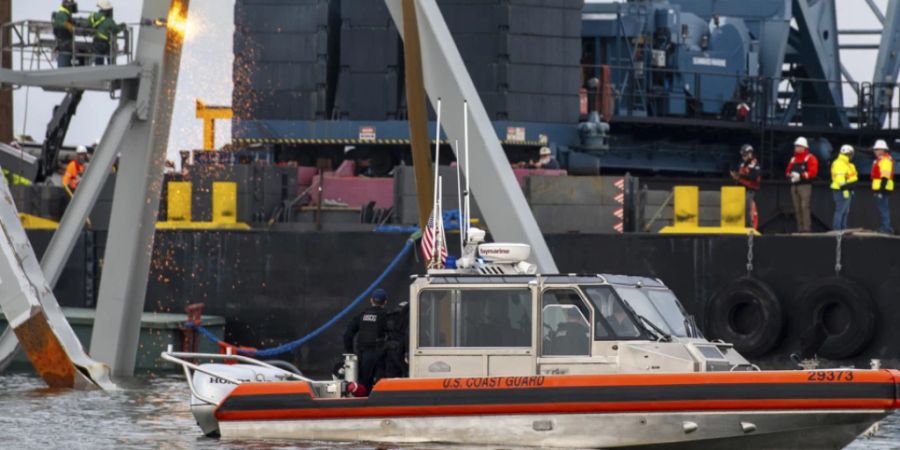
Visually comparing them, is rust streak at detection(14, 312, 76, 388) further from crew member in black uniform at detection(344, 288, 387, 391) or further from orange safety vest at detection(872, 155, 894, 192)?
orange safety vest at detection(872, 155, 894, 192)

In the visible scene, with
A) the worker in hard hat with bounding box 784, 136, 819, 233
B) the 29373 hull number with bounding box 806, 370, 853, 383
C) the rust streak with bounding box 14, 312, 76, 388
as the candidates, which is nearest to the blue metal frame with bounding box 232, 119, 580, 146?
the worker in hard hat with bounding box 784, 136, 819, 233

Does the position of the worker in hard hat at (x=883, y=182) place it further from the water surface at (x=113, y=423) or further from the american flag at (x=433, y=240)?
the american flag at (x=433, y=240)

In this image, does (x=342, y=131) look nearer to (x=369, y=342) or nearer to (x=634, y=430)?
(x=369, y=342)

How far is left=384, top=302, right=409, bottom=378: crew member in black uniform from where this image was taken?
60.3 feet

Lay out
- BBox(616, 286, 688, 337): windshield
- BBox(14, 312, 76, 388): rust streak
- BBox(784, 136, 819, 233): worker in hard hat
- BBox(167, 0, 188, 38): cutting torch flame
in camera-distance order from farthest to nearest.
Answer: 1. BBox(784, 136, 819, 233): worker in hard hat
2. BBox(167, 0, 188, 38): cutting torch flame
3. BBox(14, 312, 76, 388): rust streak
4. BBox(616, 286, 688, 337): windshield

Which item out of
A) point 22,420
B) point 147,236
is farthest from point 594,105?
point 22,420

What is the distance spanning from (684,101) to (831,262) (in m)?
12.5

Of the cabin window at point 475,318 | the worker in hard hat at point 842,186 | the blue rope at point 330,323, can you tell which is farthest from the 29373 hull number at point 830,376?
the blue rope at point 330,323

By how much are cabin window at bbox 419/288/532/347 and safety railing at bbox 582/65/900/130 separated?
17942 millimetres

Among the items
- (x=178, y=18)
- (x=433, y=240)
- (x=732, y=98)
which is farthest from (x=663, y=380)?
(x=732, y=98)

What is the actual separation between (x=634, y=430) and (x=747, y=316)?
9.29 metres

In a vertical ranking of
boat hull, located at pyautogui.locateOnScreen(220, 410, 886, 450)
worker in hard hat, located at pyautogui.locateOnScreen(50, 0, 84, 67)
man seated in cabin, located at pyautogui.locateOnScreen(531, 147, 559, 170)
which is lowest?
boat hull, located at pyautogui.locateOnScreen(220, 410, 886, 450)

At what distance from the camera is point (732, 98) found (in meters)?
38.7

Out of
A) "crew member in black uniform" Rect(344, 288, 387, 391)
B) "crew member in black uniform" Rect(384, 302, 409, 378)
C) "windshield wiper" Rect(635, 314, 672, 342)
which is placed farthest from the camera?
"crew member in black uniform" Rect(344, 288, 387, 391)
